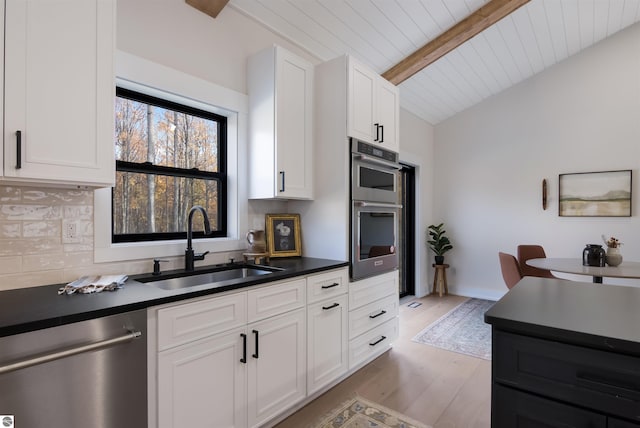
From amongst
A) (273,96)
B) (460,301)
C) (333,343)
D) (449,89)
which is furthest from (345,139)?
(460,301)

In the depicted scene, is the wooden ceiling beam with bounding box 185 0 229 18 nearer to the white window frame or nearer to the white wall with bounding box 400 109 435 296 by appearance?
the white window frame

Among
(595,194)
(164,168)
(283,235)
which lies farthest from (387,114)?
(595,194)

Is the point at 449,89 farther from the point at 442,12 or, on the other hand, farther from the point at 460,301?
the point at 460,301

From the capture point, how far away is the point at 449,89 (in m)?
4.69

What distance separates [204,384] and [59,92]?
1.45 meters

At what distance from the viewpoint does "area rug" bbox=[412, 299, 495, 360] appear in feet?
10.7

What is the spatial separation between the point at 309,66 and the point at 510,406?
2537 mm

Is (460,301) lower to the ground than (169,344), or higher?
lower

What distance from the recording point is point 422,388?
251 centimetres

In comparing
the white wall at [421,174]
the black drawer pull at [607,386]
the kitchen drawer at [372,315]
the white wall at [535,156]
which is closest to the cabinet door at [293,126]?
the kitchen drawer at [372,315]

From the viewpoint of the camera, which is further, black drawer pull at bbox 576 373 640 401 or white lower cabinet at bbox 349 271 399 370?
white lower cabinet at bbox 349 271 399 370

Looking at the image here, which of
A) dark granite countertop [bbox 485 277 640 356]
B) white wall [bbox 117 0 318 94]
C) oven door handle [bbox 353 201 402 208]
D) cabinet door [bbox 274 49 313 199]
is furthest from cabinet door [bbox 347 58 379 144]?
dark granite countertop [bbox 485 277 640 356]

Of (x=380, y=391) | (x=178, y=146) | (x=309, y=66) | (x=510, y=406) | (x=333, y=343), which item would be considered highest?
(x=309, y=66)

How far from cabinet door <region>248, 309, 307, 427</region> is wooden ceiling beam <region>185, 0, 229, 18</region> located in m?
2.09
